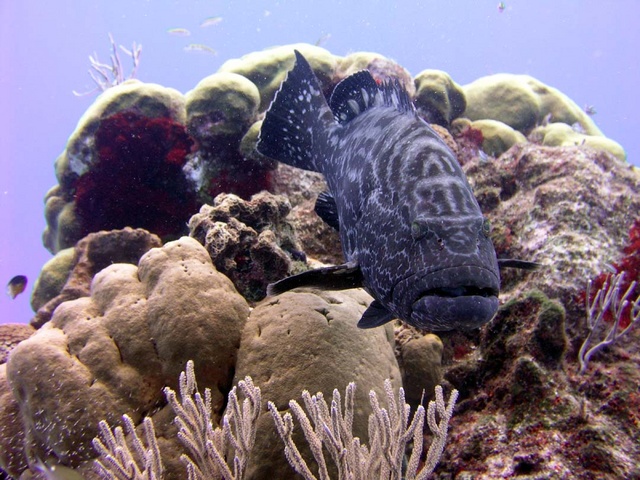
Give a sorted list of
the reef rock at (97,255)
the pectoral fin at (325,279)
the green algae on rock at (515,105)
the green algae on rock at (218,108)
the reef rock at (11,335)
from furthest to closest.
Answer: the green algae on rock at (515,105)
the green algae on rock at (218,108)
the reef rock at (97,255)
the reef rock at (11,335)
the pectoral fin at (325,279)

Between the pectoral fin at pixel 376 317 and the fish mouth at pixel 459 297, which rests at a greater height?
the fish mouth at pixel 459 297

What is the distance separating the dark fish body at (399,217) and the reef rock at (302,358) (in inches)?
15.6

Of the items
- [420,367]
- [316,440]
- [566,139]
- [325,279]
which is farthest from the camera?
[566,139]

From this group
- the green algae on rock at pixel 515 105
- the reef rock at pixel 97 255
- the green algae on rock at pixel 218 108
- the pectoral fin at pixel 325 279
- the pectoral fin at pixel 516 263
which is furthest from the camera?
the green algae on rock at pixel 515 105

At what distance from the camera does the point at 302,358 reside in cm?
336

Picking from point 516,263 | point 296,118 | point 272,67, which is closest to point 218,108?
point 272,67

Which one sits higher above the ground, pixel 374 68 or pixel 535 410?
pixel 374 68

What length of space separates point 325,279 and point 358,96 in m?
2.46

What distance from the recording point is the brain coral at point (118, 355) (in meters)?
3.09

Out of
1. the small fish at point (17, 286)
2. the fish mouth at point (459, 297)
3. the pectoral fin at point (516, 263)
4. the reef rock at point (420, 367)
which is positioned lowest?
the small fish at point (17, 286)

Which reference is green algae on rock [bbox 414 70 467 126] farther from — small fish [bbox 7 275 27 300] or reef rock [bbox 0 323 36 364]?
small fish [bbox 7 275 27 300]

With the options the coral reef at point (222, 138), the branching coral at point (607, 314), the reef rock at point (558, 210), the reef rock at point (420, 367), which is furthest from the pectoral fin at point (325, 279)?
the coral reef at point (222, 138)

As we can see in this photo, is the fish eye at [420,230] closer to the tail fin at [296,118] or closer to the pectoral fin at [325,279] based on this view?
the pectoral fin at [325,279]

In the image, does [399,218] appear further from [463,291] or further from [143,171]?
[143,171]
